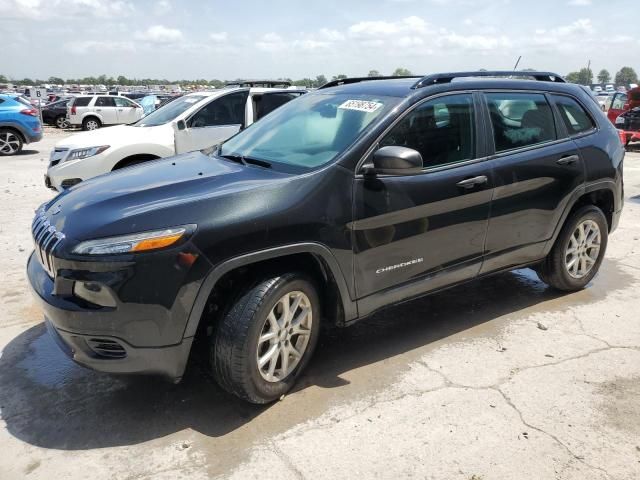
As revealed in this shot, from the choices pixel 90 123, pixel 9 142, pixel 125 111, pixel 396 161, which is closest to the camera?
pixel 396 161

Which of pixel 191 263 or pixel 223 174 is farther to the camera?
pixel 223 174

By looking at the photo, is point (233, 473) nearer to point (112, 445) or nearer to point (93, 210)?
point (112, 445)

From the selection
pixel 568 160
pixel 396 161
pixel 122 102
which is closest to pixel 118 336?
pixel 396 161

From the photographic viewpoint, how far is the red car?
18.0 metres

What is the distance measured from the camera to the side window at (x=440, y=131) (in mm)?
3480

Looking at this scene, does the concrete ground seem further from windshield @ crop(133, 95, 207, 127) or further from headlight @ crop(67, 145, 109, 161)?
windshield @ crop(133, 95, 207, 127)

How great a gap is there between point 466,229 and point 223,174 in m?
1.67

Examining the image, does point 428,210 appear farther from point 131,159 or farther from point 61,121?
point 61,121

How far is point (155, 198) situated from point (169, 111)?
566cm

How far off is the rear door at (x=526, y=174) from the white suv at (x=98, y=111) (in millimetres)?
21427

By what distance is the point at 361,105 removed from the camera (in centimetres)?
362

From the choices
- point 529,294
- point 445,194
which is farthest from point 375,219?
point 529,294

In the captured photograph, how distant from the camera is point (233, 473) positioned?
257cm

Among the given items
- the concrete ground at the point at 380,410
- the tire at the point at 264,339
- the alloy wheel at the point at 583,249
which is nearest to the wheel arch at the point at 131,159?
the concrete ground at the point at 380,410
